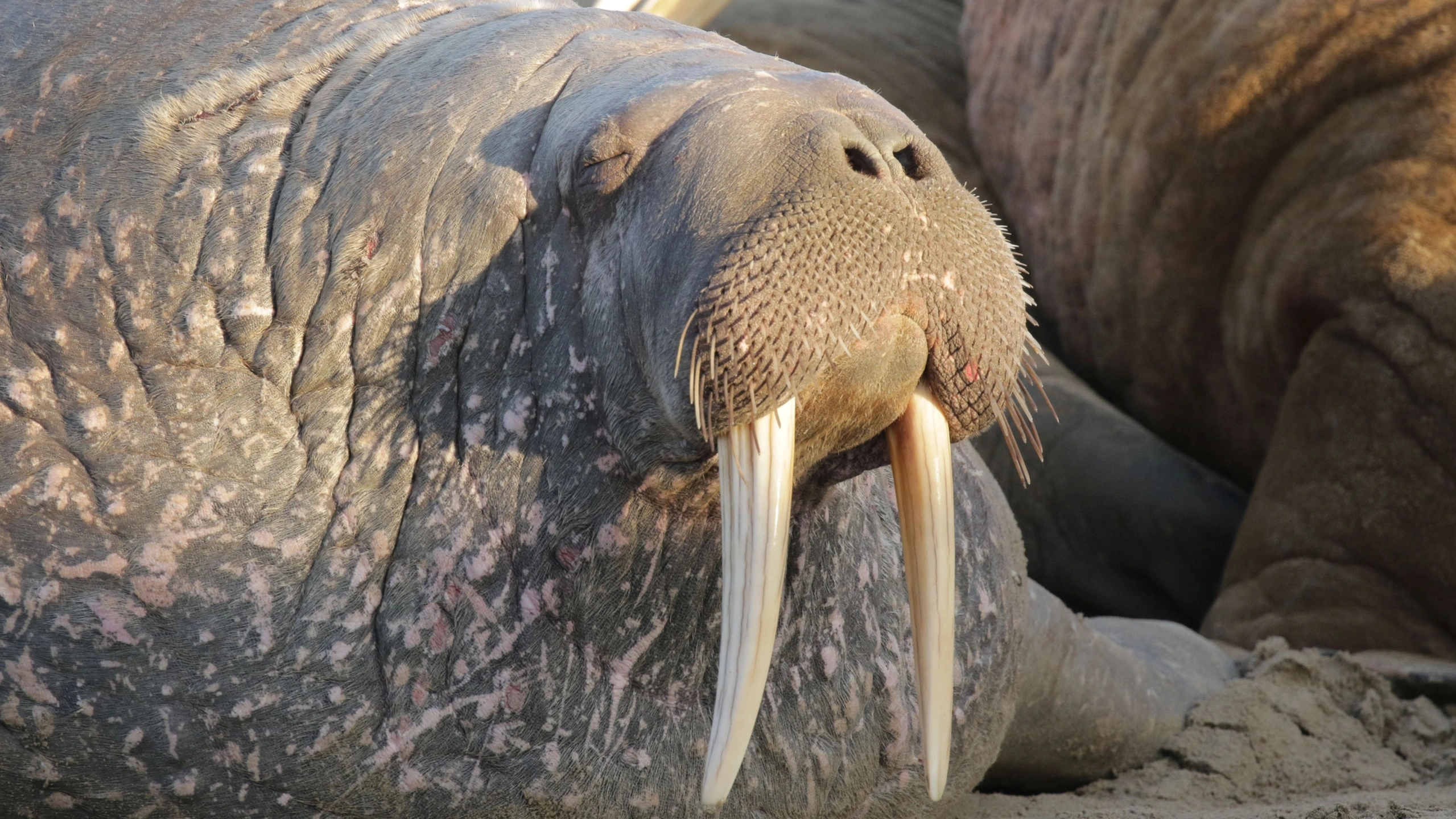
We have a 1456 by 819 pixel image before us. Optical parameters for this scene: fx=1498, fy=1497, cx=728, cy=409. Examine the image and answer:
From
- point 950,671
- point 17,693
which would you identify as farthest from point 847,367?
point 17,693

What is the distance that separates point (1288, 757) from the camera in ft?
12.0

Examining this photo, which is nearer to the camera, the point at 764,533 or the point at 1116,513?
the point at 764,533

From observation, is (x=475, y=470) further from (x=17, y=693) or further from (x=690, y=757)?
(x=17, y=693)

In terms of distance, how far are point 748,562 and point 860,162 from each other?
646 mm

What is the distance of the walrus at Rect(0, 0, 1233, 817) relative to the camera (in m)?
2.30

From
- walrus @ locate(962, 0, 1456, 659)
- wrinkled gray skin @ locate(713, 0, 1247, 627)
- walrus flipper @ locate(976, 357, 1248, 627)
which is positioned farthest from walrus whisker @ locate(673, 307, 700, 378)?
walrus flipper @ locate(976, 357, 1248, 627)

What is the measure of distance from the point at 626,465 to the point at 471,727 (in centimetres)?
51

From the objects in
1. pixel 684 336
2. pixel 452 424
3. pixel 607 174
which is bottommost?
pixel 452 424

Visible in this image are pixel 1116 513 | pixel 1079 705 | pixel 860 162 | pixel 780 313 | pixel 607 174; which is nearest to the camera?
pixel 780 313

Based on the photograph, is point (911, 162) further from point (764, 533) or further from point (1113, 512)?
point (1113, 512)

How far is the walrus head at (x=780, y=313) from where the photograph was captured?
2.20 meters

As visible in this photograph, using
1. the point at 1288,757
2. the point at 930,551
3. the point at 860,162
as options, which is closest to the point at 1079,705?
the point at 1288,757

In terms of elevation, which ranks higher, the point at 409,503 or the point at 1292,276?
the point at 409,503

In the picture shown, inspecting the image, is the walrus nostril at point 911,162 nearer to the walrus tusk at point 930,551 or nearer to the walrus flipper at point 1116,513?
the walrus tusk at point 930,551
